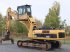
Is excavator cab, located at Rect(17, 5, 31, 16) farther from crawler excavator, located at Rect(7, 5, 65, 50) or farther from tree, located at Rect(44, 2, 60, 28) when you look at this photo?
tree, located at Rect(44, 2, 60, 28)

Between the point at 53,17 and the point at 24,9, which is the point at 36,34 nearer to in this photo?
the point at 24,9

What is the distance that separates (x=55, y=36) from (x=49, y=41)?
4.83 ft

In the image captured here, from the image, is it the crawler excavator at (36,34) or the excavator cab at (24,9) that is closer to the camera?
the crawler excavator at (36,34)

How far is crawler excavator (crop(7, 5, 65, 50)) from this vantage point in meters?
24.2

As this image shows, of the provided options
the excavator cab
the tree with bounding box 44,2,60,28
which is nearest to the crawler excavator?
the excavator cab

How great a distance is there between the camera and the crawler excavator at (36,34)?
24.2m

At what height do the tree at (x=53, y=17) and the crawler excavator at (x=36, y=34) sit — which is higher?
the tree at (x=53, y=17)

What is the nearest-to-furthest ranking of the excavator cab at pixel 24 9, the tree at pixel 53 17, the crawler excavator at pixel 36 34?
the crawler excavator at pixel 36 34
the excavator cab at pixel 24 9
the tree at pixel 53 17

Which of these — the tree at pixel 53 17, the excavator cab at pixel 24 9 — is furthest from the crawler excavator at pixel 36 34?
the tree at pixel 53 17

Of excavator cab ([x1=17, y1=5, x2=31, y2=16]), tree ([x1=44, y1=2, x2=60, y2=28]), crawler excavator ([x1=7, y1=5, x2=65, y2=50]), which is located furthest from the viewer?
tree ([x1=44, y1=2, x2=60, y2=28])

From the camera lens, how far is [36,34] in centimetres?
2570

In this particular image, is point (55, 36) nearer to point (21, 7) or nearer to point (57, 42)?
point (57, 42)

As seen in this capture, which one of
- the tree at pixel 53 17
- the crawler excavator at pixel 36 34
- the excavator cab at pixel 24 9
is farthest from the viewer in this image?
the tree at pixel 53 17

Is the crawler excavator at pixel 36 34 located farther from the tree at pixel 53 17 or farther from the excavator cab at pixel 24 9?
the tree at pixel 53 17
